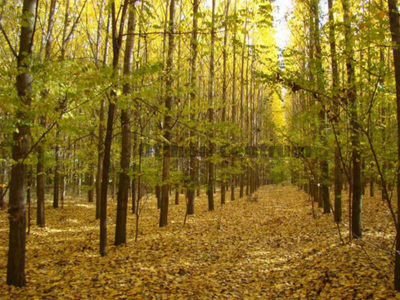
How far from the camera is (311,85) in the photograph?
4.31 metres

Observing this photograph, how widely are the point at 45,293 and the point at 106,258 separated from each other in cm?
182

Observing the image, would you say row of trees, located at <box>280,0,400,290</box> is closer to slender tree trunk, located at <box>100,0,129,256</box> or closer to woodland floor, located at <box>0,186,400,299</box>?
woodland floor, located at <box>0,186,400,299</box>

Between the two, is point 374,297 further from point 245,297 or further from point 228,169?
point 228,169

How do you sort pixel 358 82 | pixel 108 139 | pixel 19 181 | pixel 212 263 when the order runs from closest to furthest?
pixel 358 82
pixel 19 181
pixel 108 139
pixel 212 263

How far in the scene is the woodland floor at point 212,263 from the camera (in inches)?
177

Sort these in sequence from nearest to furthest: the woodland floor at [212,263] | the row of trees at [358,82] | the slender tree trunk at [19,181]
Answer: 1. the row of trees at [358,82]
2. the slender tree trunk at [19,181]
3. the woodland floor at [212,263]

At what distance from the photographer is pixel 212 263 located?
20.2ft

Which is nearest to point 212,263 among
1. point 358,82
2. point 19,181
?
point 19,181

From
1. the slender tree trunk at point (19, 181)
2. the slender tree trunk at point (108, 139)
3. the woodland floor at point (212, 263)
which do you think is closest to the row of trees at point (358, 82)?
the woodland floor at point (212, 263)

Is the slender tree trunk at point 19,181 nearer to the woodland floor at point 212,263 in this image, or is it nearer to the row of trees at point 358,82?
the woodland floor at point 212,263

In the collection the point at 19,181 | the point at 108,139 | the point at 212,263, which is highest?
the point at 108,139

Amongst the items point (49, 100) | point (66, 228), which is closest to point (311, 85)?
point (49, 100)

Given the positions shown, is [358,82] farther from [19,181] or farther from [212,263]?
[19,181]

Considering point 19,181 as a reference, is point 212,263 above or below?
below
